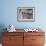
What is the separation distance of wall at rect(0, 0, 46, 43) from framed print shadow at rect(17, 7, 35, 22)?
0.33 ft

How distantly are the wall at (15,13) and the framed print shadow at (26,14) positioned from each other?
0.10 metres

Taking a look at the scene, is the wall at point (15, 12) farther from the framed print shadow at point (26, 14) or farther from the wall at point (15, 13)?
the framed print shadow at point (26, 14)

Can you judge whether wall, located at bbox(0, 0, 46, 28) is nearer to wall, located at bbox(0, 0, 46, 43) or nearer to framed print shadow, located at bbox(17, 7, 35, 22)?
wall, located at bbox(0, 0, 46, 43)

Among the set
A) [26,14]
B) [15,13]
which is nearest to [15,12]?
[15,13]

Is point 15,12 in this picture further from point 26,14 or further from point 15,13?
point 26,14

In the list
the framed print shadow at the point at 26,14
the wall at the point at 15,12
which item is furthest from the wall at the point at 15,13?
the framed print shadow at the point at 26,14

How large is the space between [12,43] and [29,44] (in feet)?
1.67

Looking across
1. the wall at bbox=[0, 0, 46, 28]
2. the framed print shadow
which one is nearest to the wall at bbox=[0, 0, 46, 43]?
the wall at bbox=[0, 0, 46, 28]

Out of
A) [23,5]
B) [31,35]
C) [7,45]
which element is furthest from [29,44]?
[23,5]

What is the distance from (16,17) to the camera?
4.46 metres

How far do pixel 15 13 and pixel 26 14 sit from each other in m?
0.37

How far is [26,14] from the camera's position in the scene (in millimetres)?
4488

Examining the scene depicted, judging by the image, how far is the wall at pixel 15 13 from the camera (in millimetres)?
4439

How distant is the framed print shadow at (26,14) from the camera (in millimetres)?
4441
